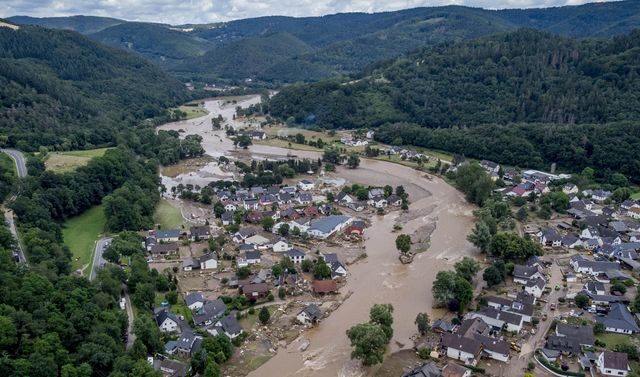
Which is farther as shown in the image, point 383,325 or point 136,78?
point 136,78

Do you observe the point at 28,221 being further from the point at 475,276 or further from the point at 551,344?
the point at 551,344

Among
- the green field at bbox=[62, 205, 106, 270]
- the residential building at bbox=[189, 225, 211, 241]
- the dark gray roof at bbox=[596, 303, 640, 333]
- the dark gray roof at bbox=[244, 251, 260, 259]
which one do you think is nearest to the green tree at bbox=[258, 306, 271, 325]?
the dark gray roof at bbox=[244, 251, 260, 259]

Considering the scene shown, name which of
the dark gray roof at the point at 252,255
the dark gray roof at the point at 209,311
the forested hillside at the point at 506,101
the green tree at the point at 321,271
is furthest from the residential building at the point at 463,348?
the forested hillside at the point at 506,101

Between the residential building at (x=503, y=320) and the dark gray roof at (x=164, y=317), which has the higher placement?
the dark gray roof at (x=164, y=317)

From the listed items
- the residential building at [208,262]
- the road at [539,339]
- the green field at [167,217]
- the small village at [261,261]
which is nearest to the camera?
the road at [539,339]

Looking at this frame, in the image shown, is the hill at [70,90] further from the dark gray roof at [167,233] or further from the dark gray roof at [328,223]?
the dark gray roof at [328,223]

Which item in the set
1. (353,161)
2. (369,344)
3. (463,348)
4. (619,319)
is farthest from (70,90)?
(619,319)

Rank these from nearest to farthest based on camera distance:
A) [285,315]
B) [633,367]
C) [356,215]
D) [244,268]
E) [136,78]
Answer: [633,367] < [285,315] < [244,268] < [356,215] < [136,78]

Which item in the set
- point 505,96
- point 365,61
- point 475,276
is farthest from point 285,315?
point 365,61
